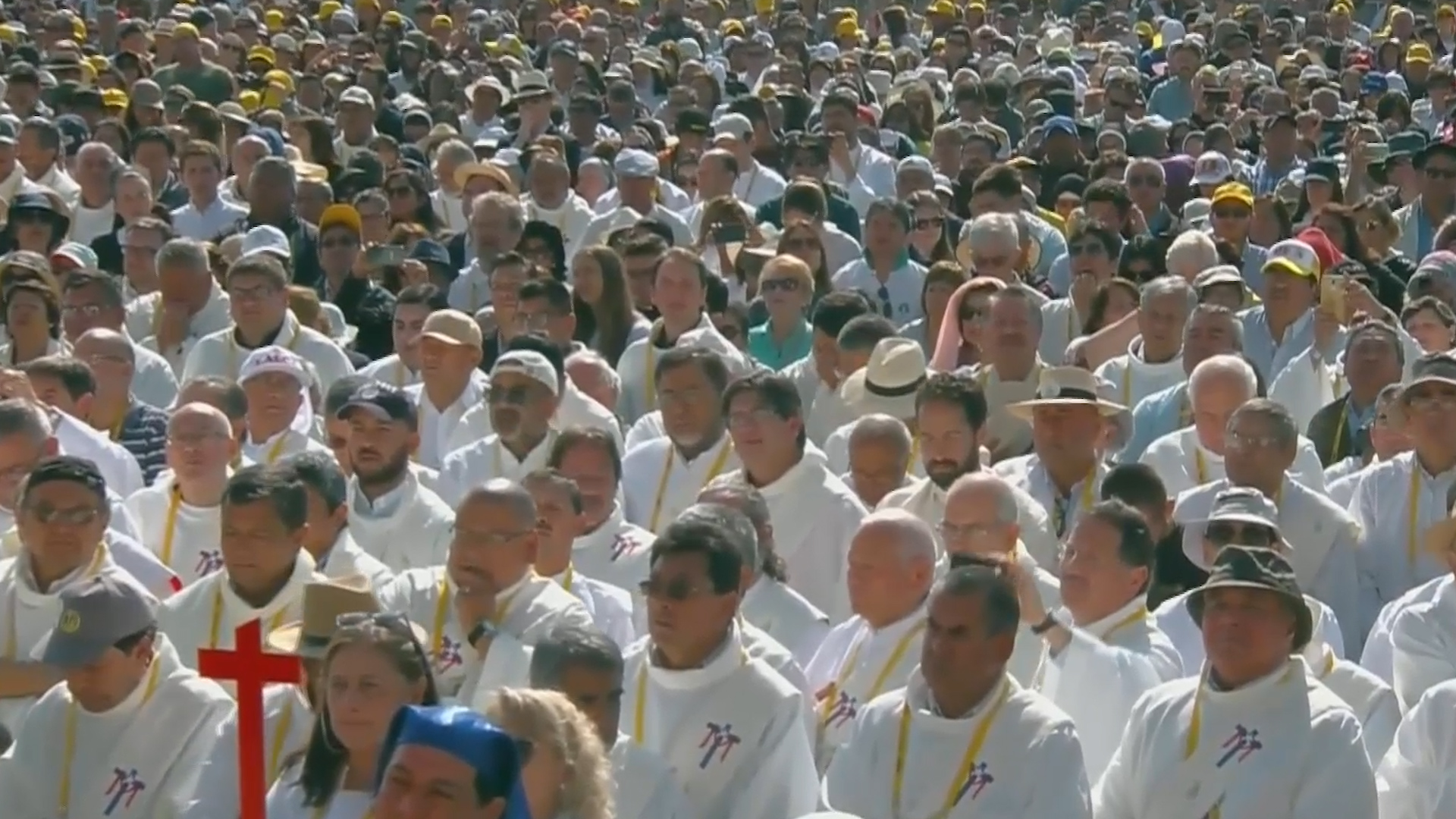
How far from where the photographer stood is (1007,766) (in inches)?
231

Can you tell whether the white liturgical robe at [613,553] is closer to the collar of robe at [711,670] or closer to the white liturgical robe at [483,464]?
the white liturgical robe at [483,464]

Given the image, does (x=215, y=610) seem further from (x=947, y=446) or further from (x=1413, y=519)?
(x=1413, y=519)

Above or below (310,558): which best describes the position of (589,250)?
below

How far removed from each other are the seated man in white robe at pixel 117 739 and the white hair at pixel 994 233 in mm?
5626

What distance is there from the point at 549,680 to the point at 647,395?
4.77 meters

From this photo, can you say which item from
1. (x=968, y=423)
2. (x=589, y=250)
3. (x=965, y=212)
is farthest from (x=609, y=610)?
(x=965, y=212)

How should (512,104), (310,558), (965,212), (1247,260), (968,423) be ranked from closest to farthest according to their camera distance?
(310,558), (968,423), (1247,260), (965,212), (512,104)

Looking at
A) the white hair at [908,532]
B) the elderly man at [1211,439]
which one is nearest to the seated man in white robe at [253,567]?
the white hair at [908,532]

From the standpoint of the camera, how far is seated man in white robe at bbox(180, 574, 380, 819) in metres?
6.05

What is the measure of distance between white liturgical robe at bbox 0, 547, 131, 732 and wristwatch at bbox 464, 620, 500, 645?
1.00m

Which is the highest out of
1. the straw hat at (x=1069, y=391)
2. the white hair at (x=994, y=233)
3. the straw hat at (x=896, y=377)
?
the straw hat at (x=1069, y=391)

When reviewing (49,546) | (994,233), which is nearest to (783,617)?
(49,546)

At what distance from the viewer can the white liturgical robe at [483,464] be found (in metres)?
8.80

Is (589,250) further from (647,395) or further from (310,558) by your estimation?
(310,558)
